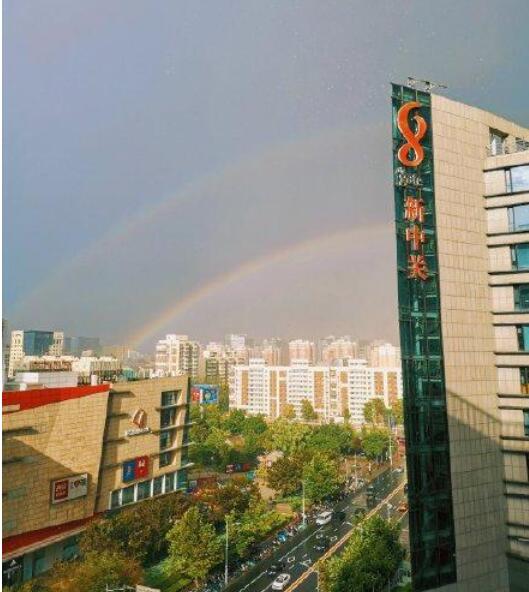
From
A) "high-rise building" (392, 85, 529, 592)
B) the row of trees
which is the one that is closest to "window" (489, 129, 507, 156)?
"high-rise building" (392, 85, 529, 592)

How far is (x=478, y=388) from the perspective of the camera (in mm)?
11320

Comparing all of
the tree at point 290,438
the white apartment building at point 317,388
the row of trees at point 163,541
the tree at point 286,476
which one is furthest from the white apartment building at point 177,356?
the row of trees at point 163,541

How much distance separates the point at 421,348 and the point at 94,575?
363 inches

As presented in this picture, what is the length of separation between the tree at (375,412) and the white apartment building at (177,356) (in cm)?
2876

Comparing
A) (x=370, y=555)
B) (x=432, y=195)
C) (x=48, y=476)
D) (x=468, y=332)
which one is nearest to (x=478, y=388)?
(x=468, y=332)

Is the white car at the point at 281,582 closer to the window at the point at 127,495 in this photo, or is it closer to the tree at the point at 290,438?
the window at the point at 127,495

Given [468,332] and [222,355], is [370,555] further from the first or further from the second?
[222,355]

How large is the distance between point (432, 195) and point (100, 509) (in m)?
14.3

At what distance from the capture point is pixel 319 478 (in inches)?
890

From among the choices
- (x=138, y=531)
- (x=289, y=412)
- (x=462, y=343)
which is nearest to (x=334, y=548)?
(x=138, y=531)

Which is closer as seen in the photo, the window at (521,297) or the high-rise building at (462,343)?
the high-rise building at (462,343)

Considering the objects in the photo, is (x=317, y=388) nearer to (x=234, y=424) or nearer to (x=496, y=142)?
(x=234, y=424)

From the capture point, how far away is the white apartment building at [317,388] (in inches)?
1818

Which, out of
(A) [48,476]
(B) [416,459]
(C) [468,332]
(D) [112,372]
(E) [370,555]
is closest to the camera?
(B) [416,459]
